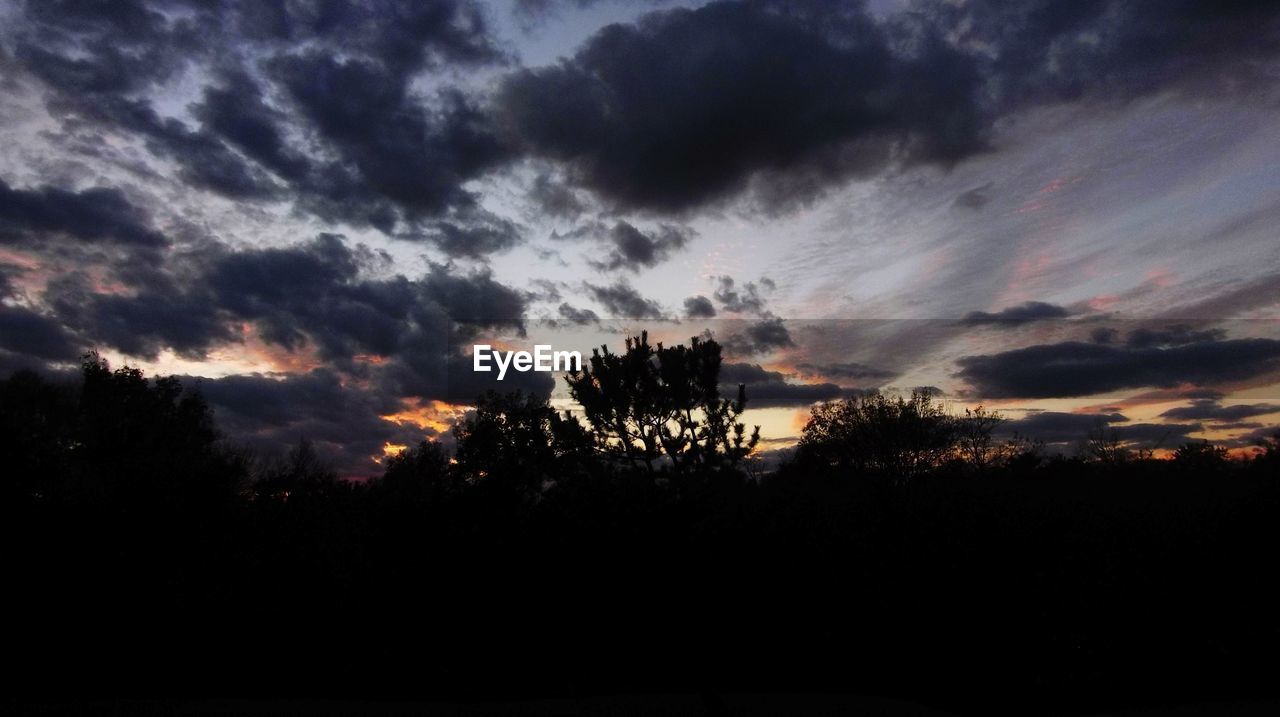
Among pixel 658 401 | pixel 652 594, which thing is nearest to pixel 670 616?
pixel 652 594

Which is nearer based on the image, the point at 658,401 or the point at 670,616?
the point at 670,616

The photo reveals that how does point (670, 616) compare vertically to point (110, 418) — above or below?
below

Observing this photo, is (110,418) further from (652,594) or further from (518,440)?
(652,594)

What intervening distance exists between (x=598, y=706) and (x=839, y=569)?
4822 mm

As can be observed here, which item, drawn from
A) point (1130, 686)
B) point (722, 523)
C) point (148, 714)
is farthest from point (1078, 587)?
point (148, 714)

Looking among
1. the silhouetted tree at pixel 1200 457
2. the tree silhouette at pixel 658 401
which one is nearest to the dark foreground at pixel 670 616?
the tree silhouette at pixel 658 401

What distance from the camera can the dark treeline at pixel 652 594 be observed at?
11.6m

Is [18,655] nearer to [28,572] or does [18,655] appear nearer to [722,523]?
[28,572]

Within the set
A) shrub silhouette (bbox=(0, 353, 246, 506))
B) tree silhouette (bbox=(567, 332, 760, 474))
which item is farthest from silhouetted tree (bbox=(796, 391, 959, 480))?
shrub silhouette (bbox=(0, 353, 246, 506))

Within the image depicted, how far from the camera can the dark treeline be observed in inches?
457

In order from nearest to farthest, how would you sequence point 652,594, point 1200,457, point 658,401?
1. point 652,594
2. point 658,401
3. point 1200,457

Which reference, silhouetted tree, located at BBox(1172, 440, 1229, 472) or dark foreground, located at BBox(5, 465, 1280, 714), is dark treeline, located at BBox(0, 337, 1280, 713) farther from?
silhouetted tree, located at BBox(1172, 440, 1229, 472)

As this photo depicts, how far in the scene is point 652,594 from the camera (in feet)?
32.8

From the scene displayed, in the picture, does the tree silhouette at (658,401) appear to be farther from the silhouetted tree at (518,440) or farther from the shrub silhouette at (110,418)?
the shrub silhouette at (110,418)
